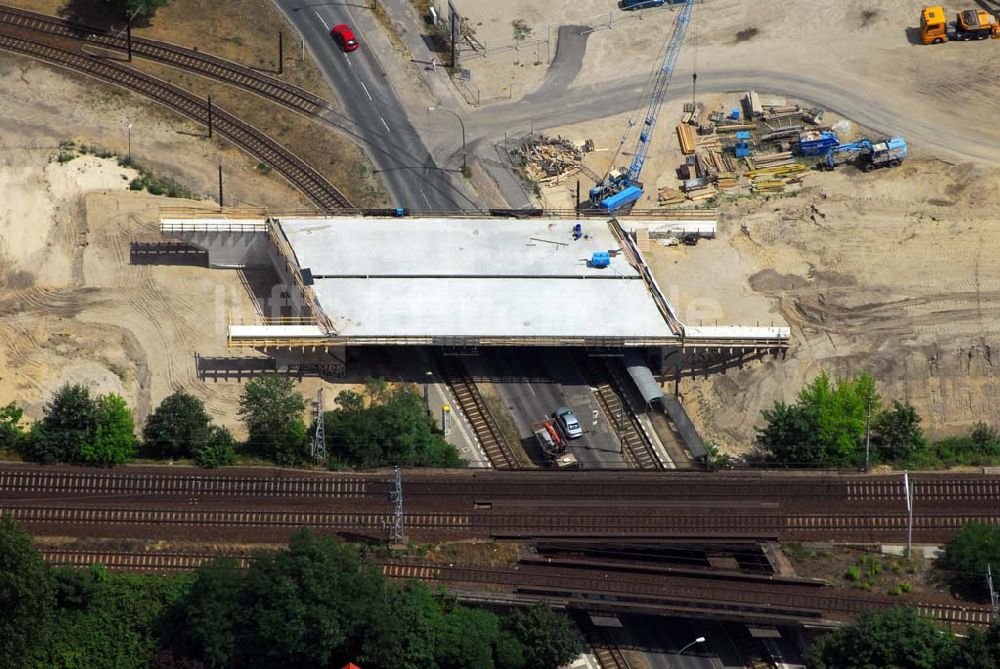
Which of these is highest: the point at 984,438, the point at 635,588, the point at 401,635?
the point at 984,438

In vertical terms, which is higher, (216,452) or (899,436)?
(216,452)

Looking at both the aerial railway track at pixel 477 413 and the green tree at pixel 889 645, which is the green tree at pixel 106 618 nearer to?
the aerial railway track at pixel 477 413

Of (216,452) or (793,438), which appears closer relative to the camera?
(216,452)

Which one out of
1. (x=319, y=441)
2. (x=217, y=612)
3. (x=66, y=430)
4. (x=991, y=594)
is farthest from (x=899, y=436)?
(x=66, y=430)

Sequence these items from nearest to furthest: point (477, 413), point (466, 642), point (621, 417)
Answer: point (466, 642), point (621, 417), point (477, 413)

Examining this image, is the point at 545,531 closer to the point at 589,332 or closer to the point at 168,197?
the point at 589,332

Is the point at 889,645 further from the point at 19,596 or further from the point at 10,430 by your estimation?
the point at 10,430
